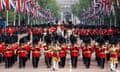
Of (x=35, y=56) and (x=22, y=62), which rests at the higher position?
(x=35, y=56)

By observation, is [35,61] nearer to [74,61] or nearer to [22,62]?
[22,62]

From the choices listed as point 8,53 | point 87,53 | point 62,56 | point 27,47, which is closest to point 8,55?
point 8,53

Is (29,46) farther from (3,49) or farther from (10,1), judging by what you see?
(10,1)

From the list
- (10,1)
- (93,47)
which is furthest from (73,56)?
(10,1)

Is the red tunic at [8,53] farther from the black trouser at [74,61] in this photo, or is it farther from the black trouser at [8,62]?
the black trouser at [74,61]

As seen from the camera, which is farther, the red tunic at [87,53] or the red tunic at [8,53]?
the red tunic at [87,53]

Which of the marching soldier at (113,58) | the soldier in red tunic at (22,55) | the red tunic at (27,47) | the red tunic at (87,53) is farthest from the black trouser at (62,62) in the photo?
the marching soldier at (113,58)

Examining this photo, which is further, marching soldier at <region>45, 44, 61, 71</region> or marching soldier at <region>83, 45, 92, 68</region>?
marching soldier at <region>83, 45, 92, 68</region>

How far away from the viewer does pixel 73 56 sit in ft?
88.9

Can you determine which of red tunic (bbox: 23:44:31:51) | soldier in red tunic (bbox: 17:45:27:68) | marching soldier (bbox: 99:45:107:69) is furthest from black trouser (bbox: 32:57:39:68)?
marching soldier (bbox: 99:45:107:69)

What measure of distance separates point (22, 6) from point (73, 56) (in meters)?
27.1

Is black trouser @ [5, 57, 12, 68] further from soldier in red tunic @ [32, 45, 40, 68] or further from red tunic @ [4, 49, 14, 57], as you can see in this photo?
soldier in red tunic @ [32, 45, 40, 68]

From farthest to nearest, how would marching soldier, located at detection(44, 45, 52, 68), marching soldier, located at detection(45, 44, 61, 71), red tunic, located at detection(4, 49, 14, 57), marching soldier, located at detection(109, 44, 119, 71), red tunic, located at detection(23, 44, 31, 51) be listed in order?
red tunic, located at detection(23, 44, 31, 51) → red tunic, located at detection(4, 49, 14, 57) → marching soldier, located at detection(44, 45, 52, 68) → marching soldier, located at detection(45, 44, 61, 71) → marching soldier, located at detection(109, 44, 119, 71)

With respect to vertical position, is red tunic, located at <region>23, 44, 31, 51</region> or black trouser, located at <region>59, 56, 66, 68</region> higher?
red tunic, located at <region>23, 44, 31, 51</region>
